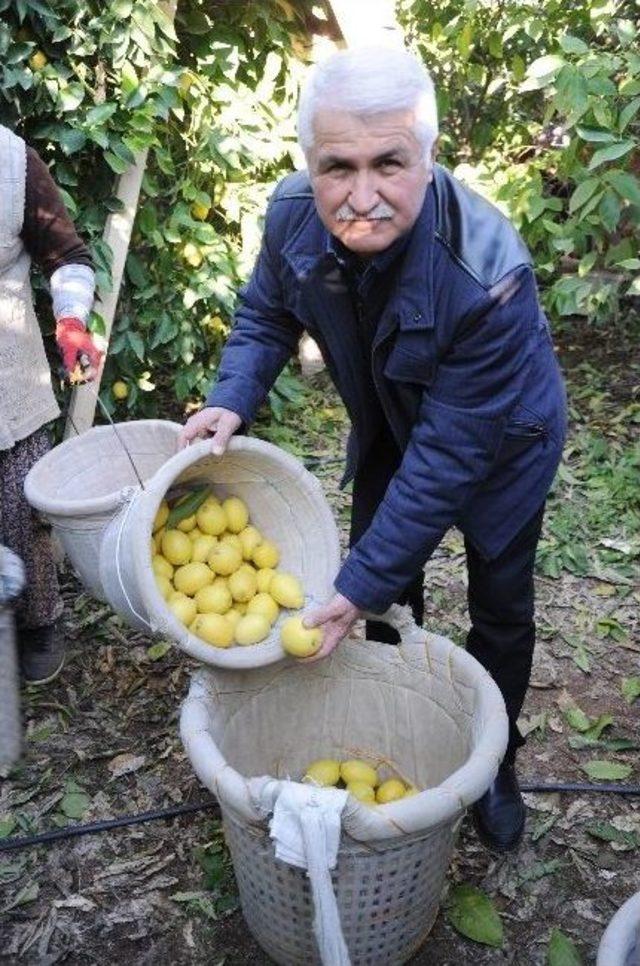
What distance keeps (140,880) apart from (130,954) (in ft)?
0.57

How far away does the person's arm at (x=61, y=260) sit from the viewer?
212 cm

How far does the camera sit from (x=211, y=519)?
1.86 m

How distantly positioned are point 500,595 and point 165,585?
0.64 meters

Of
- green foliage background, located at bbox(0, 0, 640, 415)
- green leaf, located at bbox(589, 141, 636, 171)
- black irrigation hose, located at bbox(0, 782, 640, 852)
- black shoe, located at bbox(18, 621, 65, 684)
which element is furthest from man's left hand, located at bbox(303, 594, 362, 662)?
green leaf, located at bbox(589, 141, 636, 171)

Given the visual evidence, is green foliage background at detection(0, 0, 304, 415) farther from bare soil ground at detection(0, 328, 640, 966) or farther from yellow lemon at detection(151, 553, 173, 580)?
yellow lemon at detection(151, 553, 173, 580)

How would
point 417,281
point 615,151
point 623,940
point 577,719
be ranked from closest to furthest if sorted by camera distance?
point 623,940
point 417,281
point 577,719
point 615,151

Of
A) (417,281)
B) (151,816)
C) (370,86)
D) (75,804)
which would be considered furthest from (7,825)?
(370,86)

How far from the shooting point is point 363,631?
2.59 metres

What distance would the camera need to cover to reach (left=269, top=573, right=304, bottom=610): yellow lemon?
1810mm

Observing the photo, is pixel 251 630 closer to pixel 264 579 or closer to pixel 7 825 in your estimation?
pixel 264 579

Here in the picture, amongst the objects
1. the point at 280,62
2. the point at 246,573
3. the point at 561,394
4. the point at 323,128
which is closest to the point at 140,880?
the point at 246,573

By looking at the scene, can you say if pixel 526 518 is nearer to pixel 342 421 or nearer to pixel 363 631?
pixel 363 631

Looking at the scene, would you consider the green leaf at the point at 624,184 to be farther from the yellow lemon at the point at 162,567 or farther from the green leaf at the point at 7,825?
the green leaf at the point at 7,825

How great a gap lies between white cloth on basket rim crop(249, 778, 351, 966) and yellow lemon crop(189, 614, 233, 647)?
388mm
